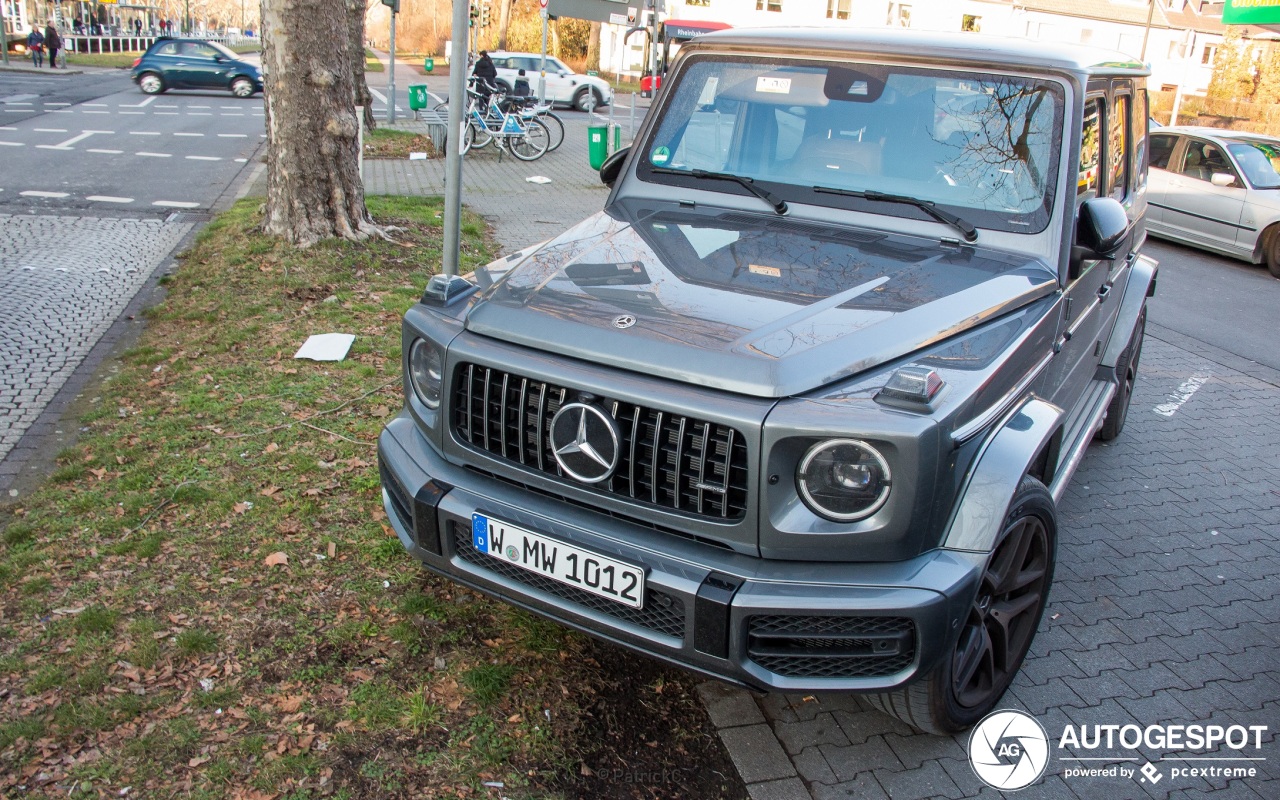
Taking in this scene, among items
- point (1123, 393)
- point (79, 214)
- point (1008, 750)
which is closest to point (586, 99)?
point (79, 214)

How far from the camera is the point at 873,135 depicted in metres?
3.76

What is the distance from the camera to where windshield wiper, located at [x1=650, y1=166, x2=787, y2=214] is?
3798 millimetres

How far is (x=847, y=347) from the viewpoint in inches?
105

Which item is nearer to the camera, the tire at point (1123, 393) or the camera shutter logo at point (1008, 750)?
the camera shutter logo at point (1008, 750)

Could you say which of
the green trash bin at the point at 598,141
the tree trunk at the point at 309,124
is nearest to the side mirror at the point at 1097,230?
the tree trunk at the point at 309,124

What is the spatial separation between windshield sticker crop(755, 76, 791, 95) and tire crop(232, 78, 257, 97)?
27988 millimetres

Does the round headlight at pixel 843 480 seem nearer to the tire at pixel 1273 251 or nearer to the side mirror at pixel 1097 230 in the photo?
the side mirror at pixel 1097 230

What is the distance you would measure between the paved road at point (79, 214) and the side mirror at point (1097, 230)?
15.4 ft

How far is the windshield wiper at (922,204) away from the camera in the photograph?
3521 mm

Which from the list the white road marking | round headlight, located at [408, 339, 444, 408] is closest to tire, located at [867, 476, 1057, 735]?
round headlight, located at [408, 339, 444, 408]

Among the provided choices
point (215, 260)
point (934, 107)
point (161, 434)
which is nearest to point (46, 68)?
point (215, 260)

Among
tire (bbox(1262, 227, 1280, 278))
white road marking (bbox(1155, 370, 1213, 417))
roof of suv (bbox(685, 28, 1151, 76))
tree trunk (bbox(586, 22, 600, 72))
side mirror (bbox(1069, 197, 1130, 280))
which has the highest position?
tree trunk (bbox(586, 22, 600, 72))

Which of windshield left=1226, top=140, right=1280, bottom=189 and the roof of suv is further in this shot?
windshield left=1226, top=140, right=1280, bottom=189

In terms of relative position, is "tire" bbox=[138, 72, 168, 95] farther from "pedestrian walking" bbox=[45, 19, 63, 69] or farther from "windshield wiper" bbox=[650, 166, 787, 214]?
"windshield wiper" bbox=[650, 166, 787, 214]
